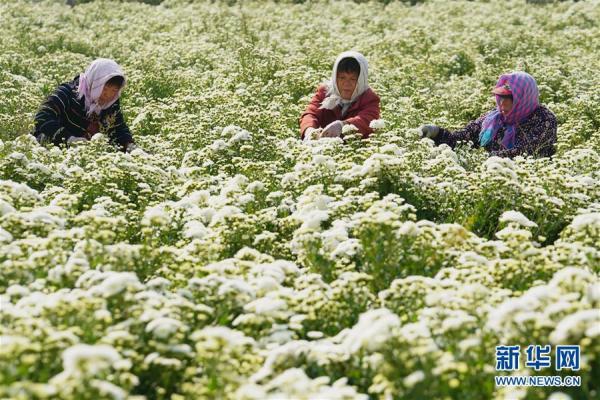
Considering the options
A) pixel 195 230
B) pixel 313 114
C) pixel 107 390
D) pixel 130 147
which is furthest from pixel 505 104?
pixel 107 390

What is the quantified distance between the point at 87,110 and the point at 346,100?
3.02 metres

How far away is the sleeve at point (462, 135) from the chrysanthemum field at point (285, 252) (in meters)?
0.60

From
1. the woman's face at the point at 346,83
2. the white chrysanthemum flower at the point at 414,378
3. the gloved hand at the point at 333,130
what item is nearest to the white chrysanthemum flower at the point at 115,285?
the white chrysanthemum flower at the point at 414,378

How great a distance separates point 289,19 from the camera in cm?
2050

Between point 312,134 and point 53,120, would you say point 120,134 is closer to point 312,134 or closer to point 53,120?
point 53,120

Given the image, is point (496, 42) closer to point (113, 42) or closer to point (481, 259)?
point (113, 42)

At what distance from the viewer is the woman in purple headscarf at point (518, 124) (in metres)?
8.42

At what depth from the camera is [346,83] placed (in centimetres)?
879

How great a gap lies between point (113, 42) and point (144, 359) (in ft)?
44.4

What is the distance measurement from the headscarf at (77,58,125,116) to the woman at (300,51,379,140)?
2.28 meters

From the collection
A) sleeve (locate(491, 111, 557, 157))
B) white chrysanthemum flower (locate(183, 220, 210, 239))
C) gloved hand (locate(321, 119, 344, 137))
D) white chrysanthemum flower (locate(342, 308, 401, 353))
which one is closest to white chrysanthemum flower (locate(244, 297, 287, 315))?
white chrysanthemum flower (locate(342, 308, 401, 353))

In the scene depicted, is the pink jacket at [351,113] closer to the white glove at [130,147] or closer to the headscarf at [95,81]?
the white glove at [130,147]

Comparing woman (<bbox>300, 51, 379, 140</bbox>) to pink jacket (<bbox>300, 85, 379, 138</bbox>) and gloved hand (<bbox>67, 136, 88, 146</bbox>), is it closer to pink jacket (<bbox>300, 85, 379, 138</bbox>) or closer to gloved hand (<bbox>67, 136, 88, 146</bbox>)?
pink jacket (<bbox>300, 85, 379, 138</bbox>)

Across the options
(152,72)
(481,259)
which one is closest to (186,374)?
(481,259)
